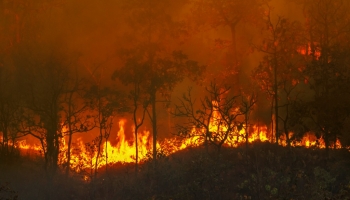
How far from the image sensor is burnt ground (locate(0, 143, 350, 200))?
715 inches

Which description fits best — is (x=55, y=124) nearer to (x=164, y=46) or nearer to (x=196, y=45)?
(x=164, y=46)

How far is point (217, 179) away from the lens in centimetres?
1880

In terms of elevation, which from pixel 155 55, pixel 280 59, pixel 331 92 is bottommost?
pixel 331 92

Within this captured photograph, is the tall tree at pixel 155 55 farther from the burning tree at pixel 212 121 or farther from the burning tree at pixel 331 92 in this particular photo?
the burning tree at pixel 331 92

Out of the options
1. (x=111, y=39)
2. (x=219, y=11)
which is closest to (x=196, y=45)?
(x=111, y=39)

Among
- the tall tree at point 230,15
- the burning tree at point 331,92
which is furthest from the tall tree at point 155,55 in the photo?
the burning tree at point 331,92

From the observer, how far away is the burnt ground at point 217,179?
1816cm

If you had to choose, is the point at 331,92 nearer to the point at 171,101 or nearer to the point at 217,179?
the point at 217,179

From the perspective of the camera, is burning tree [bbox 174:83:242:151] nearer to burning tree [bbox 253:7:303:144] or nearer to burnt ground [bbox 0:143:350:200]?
burnt ground [bbox 0:143:350:200]

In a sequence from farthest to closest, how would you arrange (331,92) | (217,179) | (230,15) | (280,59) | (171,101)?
(230,15), (171,101), (280,59), (331,92), (217,179)

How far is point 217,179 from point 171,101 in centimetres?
961

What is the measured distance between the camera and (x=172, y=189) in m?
21.1

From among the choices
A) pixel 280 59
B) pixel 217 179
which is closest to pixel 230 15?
pixel 280 59

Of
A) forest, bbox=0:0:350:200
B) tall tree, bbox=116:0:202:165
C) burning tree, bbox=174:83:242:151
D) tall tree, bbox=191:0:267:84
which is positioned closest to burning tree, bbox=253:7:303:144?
forest, bbox=0:0:350:200
